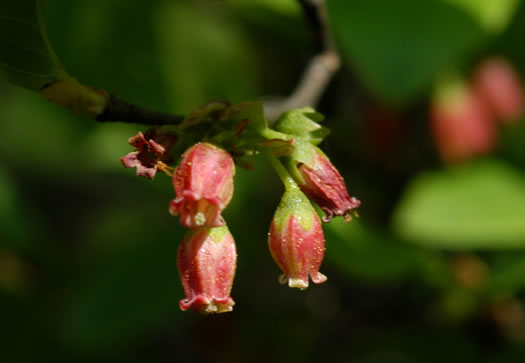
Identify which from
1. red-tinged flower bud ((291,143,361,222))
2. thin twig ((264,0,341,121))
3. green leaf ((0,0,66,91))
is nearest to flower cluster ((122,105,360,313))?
red-tinged flower bud ((291,143,361,222))

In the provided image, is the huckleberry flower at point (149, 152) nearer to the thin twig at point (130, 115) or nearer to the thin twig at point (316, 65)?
the thin twig at point (130, 115)

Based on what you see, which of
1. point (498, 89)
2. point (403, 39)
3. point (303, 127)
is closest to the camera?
point (303, 127)

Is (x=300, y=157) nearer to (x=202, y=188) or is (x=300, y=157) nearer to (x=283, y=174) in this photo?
(x=283, y=174)

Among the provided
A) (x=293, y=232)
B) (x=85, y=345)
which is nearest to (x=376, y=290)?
(x=85, y=345)

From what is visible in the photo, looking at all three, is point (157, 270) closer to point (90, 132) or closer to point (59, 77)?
point (90, 132)

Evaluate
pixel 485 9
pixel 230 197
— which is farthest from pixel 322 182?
pixel 485 9

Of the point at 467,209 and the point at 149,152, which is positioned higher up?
the point at 467,209

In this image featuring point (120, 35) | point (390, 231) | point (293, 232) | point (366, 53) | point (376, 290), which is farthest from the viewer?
point (376, 290)

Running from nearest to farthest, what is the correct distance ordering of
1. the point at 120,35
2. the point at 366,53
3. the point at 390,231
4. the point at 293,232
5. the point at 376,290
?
the point at 293,232 → the point at 366,53 → the point at 390,231 → the point at 120,35 → the point at 376,290
